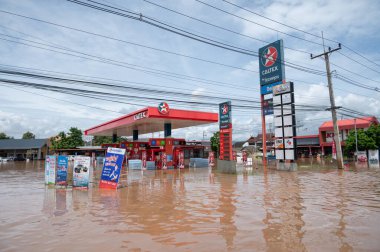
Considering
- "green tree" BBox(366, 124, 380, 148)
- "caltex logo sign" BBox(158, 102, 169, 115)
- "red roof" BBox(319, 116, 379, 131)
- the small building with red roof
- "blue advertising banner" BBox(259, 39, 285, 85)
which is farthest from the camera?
the small building with red roof

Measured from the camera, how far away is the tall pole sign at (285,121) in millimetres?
25622

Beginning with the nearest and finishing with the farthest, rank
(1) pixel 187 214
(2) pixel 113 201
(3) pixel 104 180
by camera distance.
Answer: (1) pixel 187 214
(2) pixel 113 201
(3) pixel 104 180

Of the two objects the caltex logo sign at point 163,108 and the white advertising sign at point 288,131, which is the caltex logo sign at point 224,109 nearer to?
the caltex logo sign at point 163,108

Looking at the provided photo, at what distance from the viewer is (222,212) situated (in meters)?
8.44

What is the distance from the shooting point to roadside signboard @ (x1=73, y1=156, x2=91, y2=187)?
1364cm

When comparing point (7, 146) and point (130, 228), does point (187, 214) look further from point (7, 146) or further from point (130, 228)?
point (7, 146)

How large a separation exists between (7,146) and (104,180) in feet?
200

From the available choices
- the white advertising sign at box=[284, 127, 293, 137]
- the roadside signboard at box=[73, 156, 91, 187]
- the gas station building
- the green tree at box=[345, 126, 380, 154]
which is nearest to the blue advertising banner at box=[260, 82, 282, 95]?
the white advertising sign at box=[284, 127, 293, 137]

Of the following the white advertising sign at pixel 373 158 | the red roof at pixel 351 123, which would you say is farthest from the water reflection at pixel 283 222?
the red roof at pixel 351 123

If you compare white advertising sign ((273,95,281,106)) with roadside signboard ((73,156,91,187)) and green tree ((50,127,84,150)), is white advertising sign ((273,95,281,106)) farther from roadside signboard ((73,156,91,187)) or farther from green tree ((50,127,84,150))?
green tree ((50,127,84,150))

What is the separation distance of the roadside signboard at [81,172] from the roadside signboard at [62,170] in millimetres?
958

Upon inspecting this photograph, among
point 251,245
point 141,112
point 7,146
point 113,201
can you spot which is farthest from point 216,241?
point 7,146

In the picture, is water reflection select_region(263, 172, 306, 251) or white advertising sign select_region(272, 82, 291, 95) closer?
water reflection select_region(263, 172, 306, 251)

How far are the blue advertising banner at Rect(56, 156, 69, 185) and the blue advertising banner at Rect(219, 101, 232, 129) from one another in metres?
14.2
